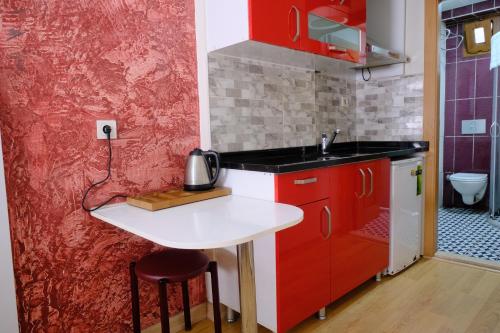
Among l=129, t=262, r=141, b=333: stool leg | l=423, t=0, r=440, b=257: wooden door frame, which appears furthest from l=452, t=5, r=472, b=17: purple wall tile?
l=129, t=262, r=141, b=333: stool leg

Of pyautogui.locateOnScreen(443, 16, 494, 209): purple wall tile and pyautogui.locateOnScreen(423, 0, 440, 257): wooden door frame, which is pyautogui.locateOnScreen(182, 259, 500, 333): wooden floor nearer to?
pyautogui.locateOnScreen(423, 0, 440, 257): wooden door frame

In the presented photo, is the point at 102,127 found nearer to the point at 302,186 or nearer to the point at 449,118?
the point at 302,186

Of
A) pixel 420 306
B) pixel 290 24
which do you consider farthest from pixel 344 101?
pixel 420 306

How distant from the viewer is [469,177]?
12.8 feet

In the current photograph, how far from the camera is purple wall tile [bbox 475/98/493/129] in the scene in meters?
3.94

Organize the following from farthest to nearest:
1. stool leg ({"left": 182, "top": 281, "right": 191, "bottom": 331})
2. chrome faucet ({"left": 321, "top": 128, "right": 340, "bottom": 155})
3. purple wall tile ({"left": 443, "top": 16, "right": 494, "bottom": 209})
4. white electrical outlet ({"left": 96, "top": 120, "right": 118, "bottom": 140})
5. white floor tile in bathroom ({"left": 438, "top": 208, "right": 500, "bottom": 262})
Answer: purple wall tile ({"left": 443, "top": 16, "right": 494, "bottom": 209}) < white floor tile in bathroom ({"left": 438, "top": 208, "right": 500, "bottom": 262}) < chrome faucet ({"left": 321, "top": 128, "right": 340, "bottom": 155}) < stool leg ({"left": 182, "top": 281, "right": 191, "bottom": 331}) < white electrical outlet ({"left": 96, "top": 120, "right": 118, "bottom": 140})

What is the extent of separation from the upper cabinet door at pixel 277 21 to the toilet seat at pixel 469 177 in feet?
9.93

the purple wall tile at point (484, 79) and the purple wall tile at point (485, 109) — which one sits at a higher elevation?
the purple wall tile at point (484, 79)

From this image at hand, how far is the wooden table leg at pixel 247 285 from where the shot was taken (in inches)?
49.1

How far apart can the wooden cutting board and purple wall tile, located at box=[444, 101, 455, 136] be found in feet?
12.0

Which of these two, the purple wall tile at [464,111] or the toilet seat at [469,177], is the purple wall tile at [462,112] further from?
the toilet seat at [469,177]

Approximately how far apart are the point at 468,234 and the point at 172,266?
10.1 feet

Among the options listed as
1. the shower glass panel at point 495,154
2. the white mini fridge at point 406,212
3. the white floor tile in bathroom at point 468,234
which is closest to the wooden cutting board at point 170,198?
the white mini fridge at point 406,212

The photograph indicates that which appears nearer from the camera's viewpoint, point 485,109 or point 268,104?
point 268,104
